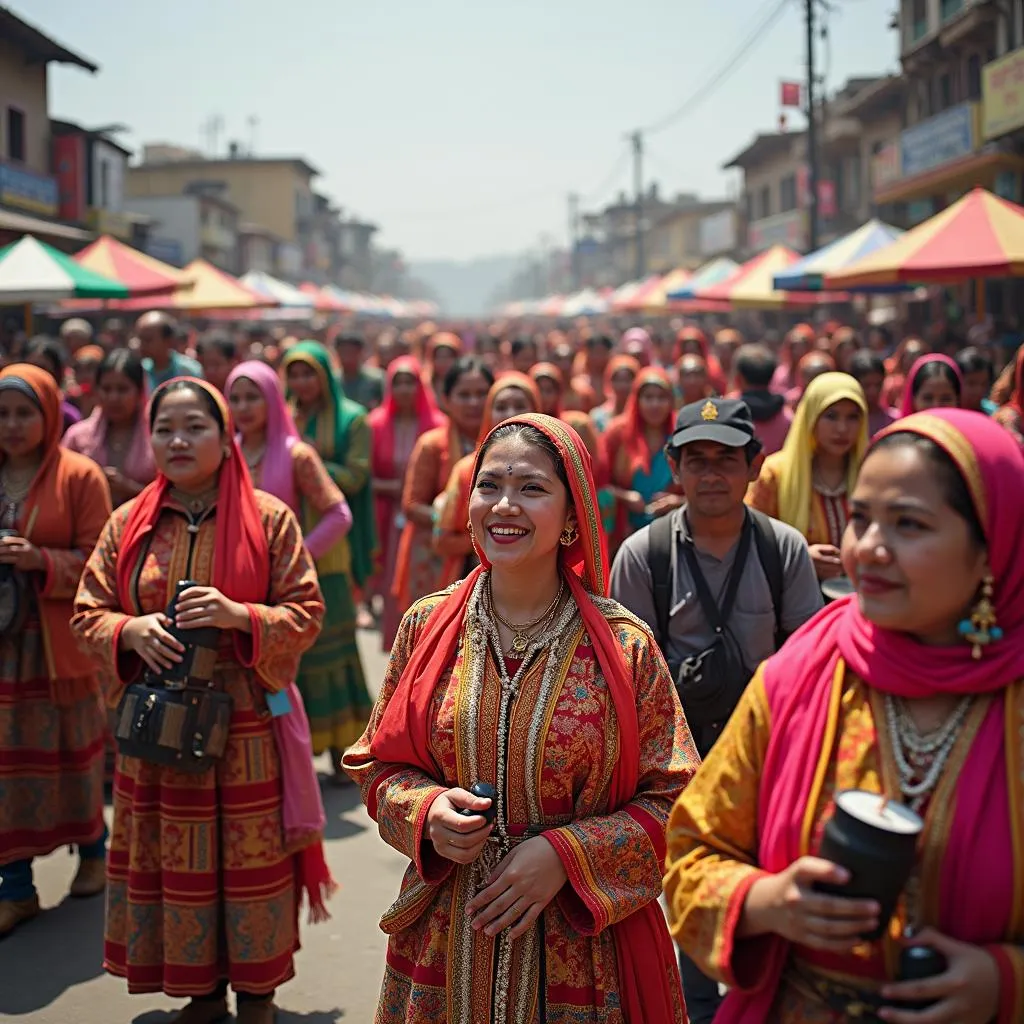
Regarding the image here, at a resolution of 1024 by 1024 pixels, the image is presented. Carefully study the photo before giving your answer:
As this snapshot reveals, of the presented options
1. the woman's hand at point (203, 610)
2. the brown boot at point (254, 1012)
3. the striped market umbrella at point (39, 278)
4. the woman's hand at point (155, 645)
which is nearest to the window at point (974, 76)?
the striped market umbrella at point (39, 278)

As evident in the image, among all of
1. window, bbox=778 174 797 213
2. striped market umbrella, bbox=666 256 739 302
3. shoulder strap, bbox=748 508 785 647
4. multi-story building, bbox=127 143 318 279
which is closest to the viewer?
shoulder strap, bbox=748 508 785 647

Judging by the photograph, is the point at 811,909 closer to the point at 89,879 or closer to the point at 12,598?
the point at 12,598

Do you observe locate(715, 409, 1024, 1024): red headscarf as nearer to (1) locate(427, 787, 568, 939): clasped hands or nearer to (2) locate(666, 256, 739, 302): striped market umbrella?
(1) locate(427, 787, 568, 939): clasped hands

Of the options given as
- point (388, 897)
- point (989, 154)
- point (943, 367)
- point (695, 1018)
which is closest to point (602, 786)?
point (695, 1018)

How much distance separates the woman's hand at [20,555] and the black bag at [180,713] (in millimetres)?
1179

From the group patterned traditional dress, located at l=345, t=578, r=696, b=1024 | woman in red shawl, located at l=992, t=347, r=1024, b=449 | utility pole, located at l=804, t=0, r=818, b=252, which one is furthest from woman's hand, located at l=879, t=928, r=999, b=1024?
utility pole, located at l=804, t=0, r=818, b=252

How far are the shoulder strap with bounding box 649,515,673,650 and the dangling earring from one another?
5.71 feet

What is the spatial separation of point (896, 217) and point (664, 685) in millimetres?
30677

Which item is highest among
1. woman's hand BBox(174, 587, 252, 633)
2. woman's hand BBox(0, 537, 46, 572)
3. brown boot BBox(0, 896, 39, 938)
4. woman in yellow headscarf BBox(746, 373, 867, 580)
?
woman in yellow headscarf BBox(746, 373, 867, 580)

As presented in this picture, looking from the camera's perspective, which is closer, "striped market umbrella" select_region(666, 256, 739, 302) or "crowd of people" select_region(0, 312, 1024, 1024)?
"crowd of people" select_region(0, 312, 1024, 1024)

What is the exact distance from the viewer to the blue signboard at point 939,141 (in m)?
20.9

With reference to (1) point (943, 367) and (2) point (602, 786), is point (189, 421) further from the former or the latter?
(1) point (943, 367)

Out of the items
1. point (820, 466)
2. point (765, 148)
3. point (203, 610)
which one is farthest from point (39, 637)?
point (765, 148)

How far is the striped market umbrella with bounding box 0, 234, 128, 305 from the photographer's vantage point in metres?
9.99
